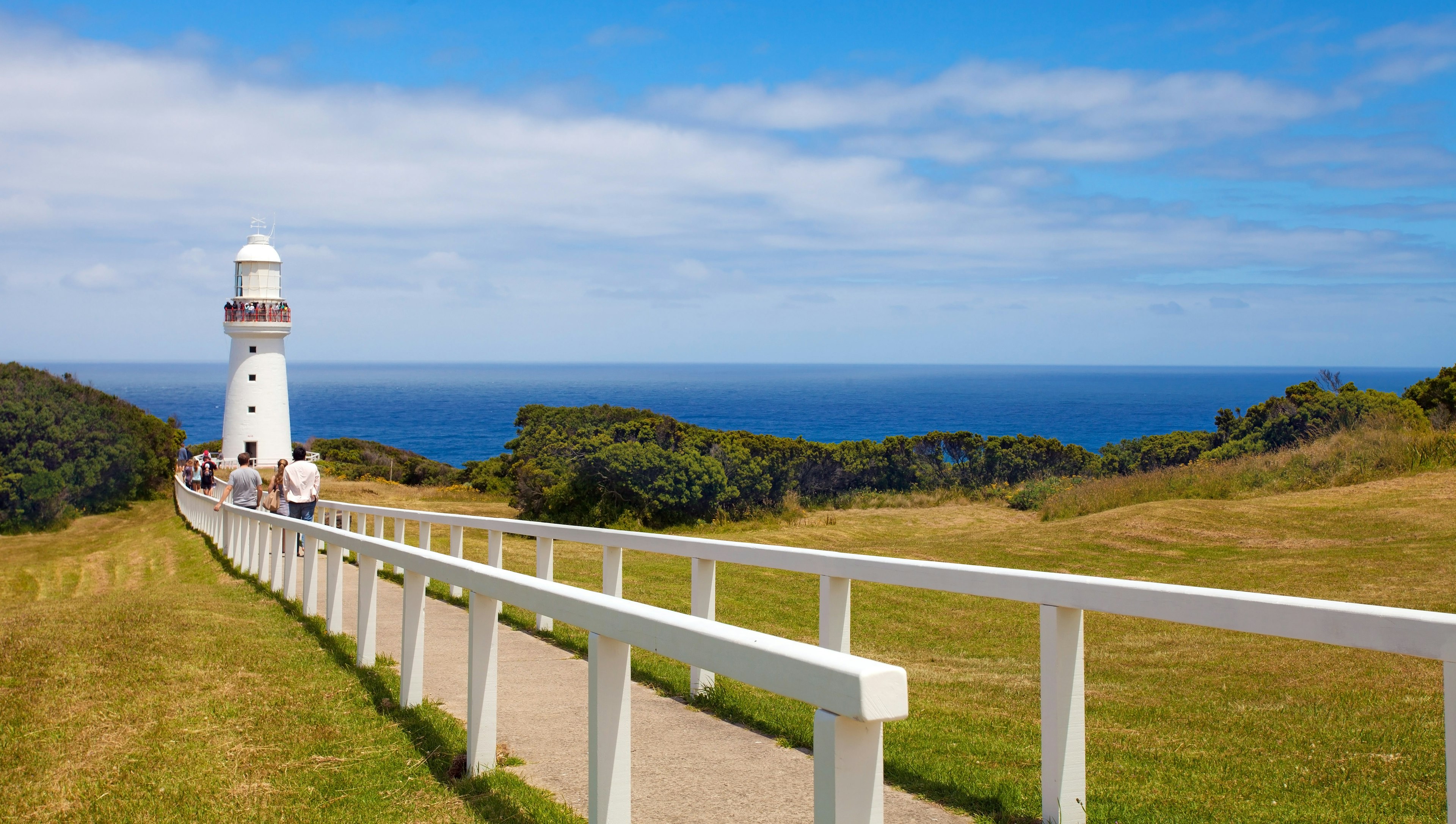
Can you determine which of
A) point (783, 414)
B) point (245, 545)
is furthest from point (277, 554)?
point (783, 414)

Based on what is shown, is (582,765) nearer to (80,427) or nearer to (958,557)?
(958,557)

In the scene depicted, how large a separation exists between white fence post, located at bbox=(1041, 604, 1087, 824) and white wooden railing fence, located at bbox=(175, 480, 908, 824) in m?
0.68

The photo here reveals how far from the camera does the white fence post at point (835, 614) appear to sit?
4910mm

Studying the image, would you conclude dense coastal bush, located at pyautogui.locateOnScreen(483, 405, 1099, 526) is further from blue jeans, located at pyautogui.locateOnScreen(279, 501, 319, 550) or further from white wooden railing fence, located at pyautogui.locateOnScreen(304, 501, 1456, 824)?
white wooden railing fence, located at pyautogui.locateOnScreen(304, 501, 1456, 824)

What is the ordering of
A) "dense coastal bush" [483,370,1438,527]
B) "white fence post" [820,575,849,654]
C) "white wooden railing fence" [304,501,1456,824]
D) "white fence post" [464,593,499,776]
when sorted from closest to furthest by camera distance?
"white wooden railing fence" [304,501,1456,824] → "white fence post" [464,593,499,776] → "white fence post" [820,575,849,654] → "dense coastal bush" [483,370,1438,527]

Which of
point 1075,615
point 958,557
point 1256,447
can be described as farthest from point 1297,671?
point 1256,447

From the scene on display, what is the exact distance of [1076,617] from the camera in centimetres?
363

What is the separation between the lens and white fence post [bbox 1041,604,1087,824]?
11.8 ft

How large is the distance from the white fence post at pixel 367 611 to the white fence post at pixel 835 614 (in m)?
3.14

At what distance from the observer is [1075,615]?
3631 millimetres

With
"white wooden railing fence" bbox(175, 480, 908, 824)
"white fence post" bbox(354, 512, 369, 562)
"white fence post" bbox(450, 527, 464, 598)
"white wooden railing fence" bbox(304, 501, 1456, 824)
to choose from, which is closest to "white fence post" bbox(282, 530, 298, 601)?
"white fence post" bbox(450, 527, 464, 598)

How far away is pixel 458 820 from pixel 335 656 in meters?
3.73

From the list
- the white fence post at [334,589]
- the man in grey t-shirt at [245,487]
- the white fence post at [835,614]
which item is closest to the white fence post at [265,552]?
the man in grey t-shirt at [245,487]

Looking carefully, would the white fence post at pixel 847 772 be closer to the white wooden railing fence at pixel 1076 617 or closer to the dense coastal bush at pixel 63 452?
the white wooden railing fence at pixel 1076 617
